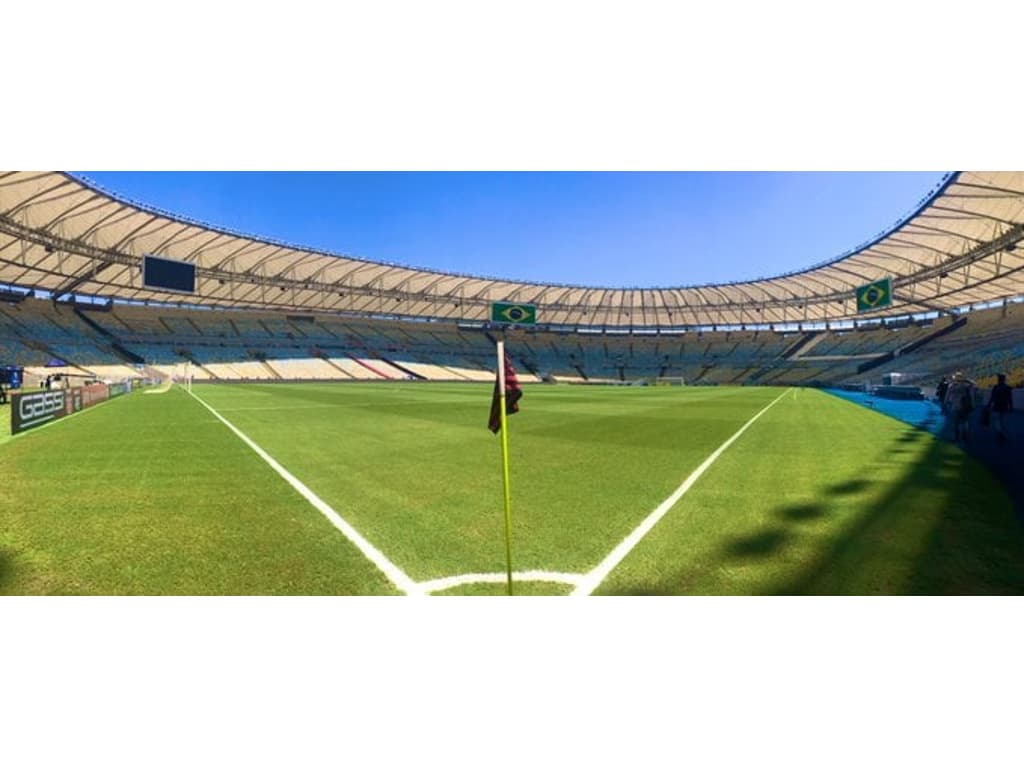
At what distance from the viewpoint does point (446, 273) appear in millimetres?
55094

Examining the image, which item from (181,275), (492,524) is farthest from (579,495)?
(181,275)

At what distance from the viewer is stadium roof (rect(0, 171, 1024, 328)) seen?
28.4 metres

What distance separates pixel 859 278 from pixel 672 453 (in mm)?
51745

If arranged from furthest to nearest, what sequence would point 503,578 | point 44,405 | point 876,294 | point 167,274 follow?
point 876,294, point 167,274, point 44,405, point 503,578

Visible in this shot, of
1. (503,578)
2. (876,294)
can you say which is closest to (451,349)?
(876,294)

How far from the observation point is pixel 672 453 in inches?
348

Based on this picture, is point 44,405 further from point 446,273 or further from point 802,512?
point 446,273

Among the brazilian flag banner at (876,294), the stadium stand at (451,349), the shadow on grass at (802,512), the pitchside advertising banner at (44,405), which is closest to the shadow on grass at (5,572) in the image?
the shadow on grass at (802,512)

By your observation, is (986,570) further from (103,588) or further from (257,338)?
(257,338)

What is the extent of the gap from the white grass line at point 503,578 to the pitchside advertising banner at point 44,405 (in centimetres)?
1267

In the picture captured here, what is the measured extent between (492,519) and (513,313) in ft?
192

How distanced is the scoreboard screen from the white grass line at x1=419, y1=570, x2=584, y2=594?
141 feet

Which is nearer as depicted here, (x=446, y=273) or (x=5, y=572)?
(x=5, y=572)

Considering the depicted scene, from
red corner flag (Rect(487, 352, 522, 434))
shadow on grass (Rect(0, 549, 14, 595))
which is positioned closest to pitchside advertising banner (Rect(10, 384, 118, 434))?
shadow on grass (Rect(0, 549, 14, 595))
